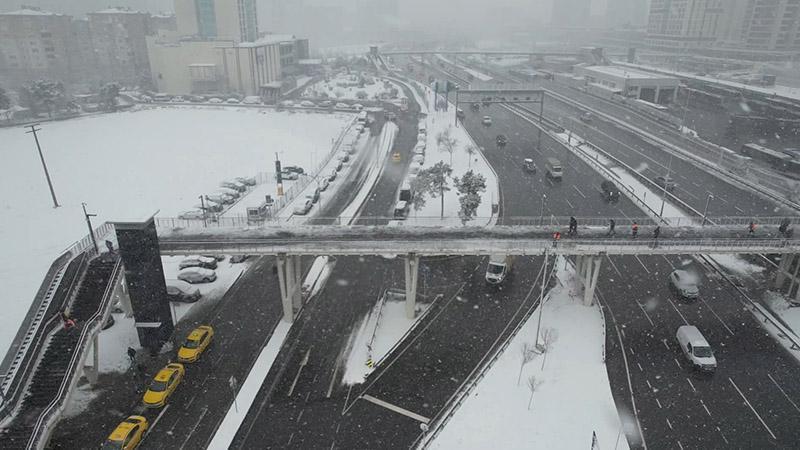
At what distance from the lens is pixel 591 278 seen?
106 ft

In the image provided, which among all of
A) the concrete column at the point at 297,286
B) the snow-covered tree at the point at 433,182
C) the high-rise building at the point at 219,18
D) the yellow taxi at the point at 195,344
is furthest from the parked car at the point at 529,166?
the high-rise building at the point at 219,18

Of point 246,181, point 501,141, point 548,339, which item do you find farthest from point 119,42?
point 548,339

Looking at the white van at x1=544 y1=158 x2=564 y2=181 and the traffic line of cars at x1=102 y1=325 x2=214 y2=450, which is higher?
the white van at x1=544 y1=158 x2=564 y2=181

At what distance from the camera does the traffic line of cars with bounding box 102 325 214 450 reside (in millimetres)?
21781

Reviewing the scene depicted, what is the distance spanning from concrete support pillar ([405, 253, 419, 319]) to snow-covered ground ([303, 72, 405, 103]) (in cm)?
8071

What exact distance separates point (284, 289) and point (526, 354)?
14.8 m

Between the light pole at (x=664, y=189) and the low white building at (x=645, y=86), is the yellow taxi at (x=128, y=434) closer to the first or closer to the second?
the light pole at (x=664, y=189)

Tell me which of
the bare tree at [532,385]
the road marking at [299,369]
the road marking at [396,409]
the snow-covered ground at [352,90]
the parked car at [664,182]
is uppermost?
the snow-covered ground at [352,90]

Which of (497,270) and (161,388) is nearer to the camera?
(161,388)

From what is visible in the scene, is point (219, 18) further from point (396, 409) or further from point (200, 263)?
point (396, 409)

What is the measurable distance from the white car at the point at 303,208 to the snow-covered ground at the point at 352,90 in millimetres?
60587

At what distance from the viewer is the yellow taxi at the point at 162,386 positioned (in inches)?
963

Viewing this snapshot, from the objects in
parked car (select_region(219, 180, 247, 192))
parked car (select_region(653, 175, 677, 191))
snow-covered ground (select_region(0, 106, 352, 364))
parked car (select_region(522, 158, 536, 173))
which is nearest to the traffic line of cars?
snow-covered ground (select_region(0, 106, 352, 364))

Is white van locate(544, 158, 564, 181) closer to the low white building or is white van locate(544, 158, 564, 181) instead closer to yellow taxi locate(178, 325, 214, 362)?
yellow taxi locate(178, 325, 214, 362)
